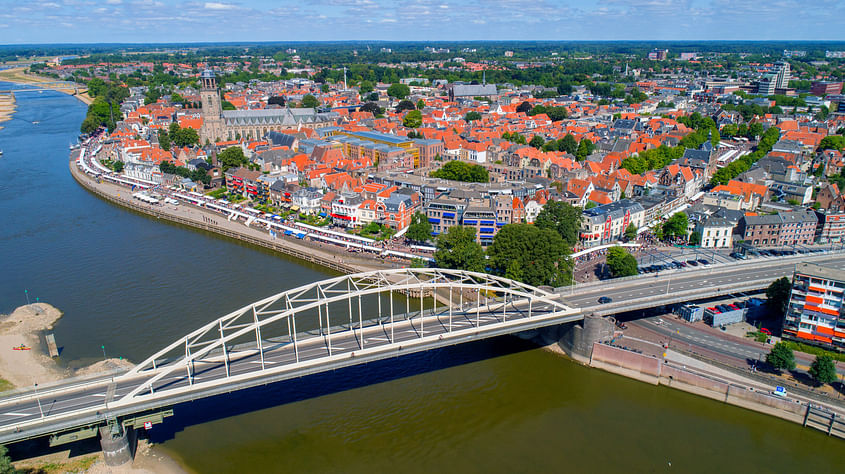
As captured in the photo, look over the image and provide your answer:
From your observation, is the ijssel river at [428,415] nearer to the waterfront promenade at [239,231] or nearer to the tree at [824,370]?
the tree at [824,370]

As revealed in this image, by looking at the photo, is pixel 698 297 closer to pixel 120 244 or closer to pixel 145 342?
pixel 145 342

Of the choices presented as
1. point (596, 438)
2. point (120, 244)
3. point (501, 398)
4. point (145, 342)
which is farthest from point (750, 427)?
point (120, 244)

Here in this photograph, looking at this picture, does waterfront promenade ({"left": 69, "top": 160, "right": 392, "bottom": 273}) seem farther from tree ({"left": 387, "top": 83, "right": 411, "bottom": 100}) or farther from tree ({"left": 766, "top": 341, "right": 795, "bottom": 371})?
tree ({"left": 387, "top": 83, "right": 411, "bottom": 100})

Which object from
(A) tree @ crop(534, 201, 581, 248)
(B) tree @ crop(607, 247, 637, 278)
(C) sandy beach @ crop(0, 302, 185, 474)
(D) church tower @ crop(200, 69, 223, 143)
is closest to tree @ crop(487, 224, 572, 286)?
(B) tree @ crop(607, 247, 637, 278)

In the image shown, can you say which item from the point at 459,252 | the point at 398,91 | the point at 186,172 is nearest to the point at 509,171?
the point at 459,252

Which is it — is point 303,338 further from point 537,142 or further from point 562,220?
point 537,142
